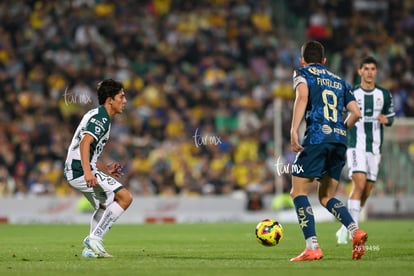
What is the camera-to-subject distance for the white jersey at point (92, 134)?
38.9ft

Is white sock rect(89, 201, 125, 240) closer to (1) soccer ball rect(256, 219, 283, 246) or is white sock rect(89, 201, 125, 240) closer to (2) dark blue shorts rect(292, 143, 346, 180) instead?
(1) soccer ball rect(256, 219, 283, 246)

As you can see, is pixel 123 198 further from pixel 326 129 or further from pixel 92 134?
pixel 326 129

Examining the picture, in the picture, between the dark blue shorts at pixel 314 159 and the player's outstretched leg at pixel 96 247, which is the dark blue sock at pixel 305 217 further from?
the player's outstretched leg at pixel 96 247

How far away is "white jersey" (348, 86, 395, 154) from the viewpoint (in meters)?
15.7

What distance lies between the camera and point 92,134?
11.8 metres

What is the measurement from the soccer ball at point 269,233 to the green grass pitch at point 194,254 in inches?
6.4

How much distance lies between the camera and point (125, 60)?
29906 millimetres

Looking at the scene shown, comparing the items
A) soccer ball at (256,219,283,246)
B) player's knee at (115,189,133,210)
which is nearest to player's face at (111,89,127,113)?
player's knee at (115,189,133,210)

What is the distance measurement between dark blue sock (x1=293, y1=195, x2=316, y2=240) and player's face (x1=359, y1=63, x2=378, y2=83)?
14.8ft

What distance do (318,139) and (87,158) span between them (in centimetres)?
271

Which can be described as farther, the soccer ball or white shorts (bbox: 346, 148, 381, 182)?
white shorts (bbox: 346, 148, 381, 182)

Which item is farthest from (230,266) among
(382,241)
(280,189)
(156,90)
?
(156,90)

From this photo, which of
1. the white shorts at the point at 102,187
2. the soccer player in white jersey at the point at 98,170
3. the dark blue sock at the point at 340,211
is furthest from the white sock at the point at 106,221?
the dark blue sock at the point at 340,211

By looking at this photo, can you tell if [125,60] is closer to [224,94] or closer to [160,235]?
[224,94]
